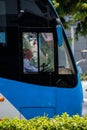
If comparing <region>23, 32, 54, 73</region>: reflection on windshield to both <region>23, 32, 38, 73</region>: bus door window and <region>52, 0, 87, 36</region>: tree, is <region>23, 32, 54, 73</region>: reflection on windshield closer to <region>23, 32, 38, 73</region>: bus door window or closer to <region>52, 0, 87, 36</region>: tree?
<region>23, 32, 38, 73</region>: bus door window

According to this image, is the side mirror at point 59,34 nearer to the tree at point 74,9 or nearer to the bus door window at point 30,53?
the bus door window at point 30,53

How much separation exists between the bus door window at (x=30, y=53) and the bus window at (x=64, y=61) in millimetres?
487

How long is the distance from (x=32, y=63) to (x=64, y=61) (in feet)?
2.18

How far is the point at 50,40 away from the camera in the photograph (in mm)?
9125

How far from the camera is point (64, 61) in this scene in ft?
30.3

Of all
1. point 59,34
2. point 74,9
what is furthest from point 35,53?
point 74,9

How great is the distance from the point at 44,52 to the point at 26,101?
1.02m

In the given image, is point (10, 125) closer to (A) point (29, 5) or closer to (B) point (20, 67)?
(B) point (20, 67)

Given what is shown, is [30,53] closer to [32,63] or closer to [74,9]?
[32,63]

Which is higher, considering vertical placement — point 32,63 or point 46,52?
point 46,52

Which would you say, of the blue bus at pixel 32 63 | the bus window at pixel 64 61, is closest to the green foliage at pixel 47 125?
the blue bus at pixel 32 63

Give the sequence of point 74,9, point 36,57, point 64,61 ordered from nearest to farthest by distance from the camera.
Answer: point 36,57 → point 64,61 → point 74,9

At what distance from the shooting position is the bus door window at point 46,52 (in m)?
9.05

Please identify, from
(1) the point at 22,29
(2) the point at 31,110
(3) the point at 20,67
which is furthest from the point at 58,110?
(1) the point at 22,29
